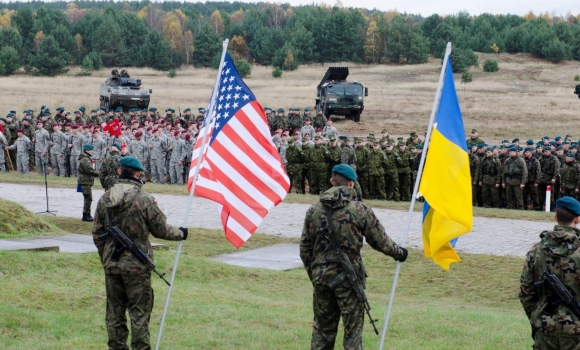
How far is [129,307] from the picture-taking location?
807 centimetres

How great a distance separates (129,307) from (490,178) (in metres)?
17.0

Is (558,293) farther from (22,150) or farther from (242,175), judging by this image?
(22,150)

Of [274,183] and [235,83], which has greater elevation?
[235,83]

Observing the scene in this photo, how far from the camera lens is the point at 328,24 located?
328ft

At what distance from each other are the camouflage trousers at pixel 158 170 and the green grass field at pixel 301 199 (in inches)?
45.3

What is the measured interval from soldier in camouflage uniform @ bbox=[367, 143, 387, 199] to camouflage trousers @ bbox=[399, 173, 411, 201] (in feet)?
1.93

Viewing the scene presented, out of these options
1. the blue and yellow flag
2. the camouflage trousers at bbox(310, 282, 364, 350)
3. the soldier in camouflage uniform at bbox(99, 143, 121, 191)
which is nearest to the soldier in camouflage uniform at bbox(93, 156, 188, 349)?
the camouflage trousers at bbox(310, 282, 364, 350)

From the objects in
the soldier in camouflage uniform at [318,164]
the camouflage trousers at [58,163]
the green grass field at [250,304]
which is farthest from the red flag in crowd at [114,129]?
the green grass field at [250,304]

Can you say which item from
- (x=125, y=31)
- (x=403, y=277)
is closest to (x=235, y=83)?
(x=403, y=277)

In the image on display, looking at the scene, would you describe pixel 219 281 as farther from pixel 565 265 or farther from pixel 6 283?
pixel 565 265

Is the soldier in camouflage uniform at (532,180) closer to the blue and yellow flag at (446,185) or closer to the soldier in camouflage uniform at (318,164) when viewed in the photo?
the soldier in camouflage uniform at (318,164)

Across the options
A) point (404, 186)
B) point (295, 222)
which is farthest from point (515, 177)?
point (295, 222)

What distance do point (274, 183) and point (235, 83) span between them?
1.16m

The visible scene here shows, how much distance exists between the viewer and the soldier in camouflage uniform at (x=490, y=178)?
927 inches
